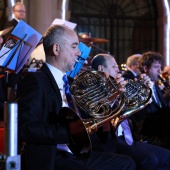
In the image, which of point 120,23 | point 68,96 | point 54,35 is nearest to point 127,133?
point 68,96

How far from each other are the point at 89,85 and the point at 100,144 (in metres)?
0.62

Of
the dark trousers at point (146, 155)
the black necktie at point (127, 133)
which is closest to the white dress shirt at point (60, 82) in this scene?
the dark trousers at point (146, 155)

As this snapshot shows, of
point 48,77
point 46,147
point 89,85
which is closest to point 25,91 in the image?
point 48,77

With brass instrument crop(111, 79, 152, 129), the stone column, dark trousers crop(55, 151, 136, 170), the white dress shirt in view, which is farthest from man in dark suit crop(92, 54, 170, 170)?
the stone column

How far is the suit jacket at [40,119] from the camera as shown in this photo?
261cm

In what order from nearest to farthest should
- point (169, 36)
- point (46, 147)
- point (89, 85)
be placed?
point (46, 147), point (89, 85), point (169, 36)

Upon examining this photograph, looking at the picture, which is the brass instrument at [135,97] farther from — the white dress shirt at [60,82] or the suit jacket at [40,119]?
the suit jacket at [40,119]

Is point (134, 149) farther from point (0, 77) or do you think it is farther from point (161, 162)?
point (0, 77)

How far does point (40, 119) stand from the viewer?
2752mm

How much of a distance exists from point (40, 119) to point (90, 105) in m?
0.45

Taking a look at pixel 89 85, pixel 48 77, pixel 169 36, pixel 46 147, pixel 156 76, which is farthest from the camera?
pixel 169 36

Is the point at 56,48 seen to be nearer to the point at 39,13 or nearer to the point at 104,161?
the point at 104,161

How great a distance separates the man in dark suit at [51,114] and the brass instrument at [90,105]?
0.07m

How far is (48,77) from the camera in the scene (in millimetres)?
2871
